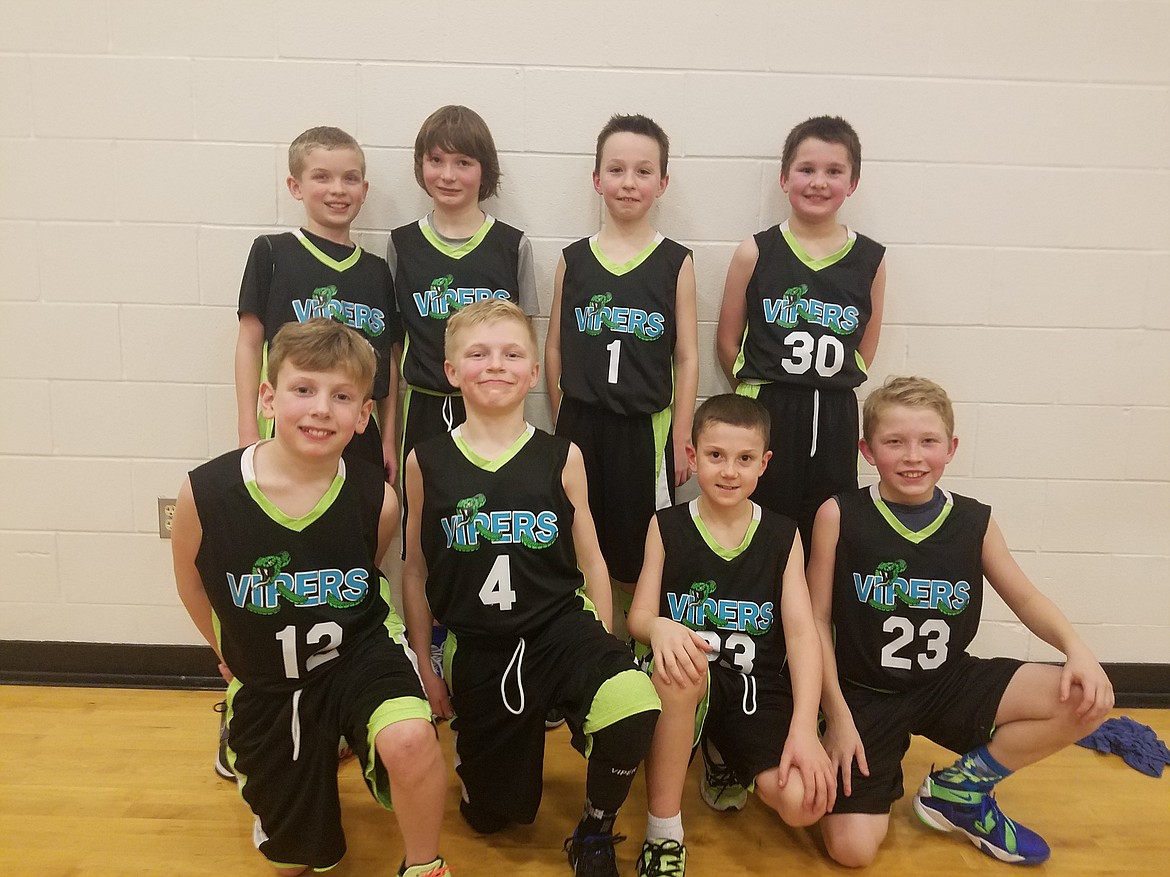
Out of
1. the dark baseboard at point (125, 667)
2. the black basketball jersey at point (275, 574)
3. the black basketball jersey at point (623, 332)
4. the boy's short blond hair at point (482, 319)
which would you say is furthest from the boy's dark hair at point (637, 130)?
the dark baseboard at point (125, 667)

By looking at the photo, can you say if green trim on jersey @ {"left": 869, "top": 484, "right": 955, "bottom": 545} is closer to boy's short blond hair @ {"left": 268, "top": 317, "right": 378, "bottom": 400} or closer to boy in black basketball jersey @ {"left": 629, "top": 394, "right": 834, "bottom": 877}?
boy in black basketball jersey @ {"left": 629, "top": 394, "right": 834, "bottom": 877}

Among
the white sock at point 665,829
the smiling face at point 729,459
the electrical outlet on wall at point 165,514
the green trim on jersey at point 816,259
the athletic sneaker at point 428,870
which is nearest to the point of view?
the athletic sneaker at point 428,870

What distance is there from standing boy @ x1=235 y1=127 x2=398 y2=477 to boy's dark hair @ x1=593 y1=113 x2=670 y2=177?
2.18 ft

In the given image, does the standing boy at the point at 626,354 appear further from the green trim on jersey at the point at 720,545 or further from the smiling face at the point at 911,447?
the smiling face at the point at 911,447

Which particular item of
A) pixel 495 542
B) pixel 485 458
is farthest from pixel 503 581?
pixel 485 458

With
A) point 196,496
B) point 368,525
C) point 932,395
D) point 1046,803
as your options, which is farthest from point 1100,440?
point 196,496

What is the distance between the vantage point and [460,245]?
7.26 ft

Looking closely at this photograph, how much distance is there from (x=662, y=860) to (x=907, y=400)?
1.17 m

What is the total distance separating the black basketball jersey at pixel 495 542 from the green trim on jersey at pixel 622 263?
26.1 inches

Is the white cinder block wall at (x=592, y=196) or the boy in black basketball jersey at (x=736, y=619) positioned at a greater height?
the white cinder block wall at (x=592, y=196)

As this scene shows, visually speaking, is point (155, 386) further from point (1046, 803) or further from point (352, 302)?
point (1046, 803)

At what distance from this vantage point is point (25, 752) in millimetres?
2107

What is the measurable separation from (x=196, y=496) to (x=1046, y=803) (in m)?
2.17

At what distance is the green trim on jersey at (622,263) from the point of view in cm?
220
